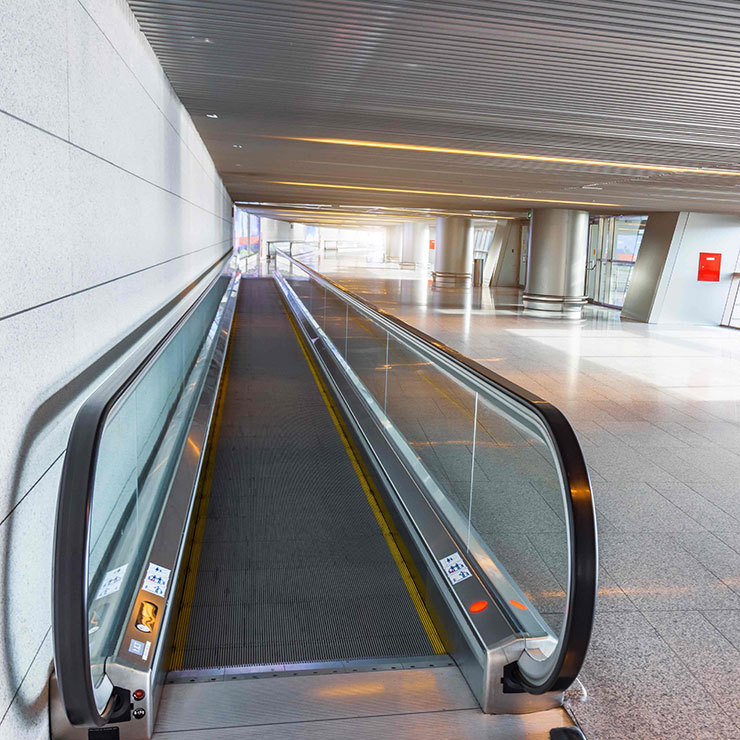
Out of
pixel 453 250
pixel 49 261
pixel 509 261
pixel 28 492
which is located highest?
pixel 453 250

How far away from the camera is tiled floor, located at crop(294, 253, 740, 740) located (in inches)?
114

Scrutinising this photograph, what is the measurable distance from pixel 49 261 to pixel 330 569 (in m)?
2.29

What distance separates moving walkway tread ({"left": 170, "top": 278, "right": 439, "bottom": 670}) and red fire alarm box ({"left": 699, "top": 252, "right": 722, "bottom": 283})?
51.1 ft

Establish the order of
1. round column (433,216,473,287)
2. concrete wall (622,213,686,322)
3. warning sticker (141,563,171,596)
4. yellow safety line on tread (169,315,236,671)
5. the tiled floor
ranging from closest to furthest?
the tiled floor, warning sticker (141,563,171,596), yellow safety line on tread (169,315,236,671), concrete wall (622,213,686,322), round column (433,216,473,287)

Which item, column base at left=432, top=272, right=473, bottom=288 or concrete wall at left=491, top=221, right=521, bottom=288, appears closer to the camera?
column base at left=432, top=272, right=473, bottom=288

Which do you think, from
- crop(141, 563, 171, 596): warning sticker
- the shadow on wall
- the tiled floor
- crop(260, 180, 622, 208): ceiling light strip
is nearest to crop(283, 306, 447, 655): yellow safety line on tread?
the tiled floor

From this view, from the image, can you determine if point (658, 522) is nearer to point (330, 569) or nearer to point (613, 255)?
point (330, 569)

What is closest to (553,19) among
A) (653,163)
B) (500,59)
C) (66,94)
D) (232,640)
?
(500,59)

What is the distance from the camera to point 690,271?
1950cm

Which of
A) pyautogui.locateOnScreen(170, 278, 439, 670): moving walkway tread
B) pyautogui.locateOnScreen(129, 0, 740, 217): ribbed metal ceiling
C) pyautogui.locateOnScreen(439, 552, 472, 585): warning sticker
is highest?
pyautogui.locateOnScreen(129, 0, 740, 217): ribbed metal ceiling

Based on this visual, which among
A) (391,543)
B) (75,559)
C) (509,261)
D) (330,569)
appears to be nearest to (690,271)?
(509,261)

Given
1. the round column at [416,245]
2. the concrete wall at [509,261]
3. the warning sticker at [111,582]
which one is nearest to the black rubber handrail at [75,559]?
the warning sticker at [111,582]

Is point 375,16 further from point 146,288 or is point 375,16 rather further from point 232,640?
point 232,640

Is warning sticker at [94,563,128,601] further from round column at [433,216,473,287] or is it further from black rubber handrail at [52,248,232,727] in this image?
round column at [433,216,473,287]
